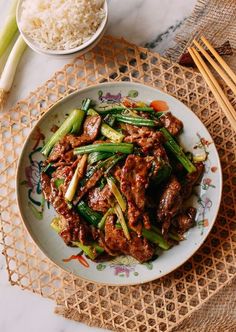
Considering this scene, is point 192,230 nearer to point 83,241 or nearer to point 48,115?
point 83,241

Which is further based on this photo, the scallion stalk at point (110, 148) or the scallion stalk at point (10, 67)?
the scallion stalk at point (10, 67)

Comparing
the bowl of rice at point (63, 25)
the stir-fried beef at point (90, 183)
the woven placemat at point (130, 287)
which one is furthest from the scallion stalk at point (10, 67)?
the stir-fried beef at point (90, 183)

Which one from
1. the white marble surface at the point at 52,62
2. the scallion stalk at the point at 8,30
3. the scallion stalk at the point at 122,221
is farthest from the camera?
the scallion stalk at the point at 8,30

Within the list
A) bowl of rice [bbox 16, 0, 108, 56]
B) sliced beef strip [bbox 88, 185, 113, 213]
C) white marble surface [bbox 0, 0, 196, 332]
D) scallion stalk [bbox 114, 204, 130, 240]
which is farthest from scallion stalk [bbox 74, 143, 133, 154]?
white marble surface [bbox 0, 0, 196, 332]

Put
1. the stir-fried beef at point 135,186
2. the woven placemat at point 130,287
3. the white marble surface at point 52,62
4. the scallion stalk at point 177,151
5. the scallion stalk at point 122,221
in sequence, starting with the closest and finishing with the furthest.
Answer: the stir-fried beef at point 135,186 < the scallion stalk at point 122,221 < the scallion stalk at point 177,151 < the woven placemat at point 130,287 < the white marble surface at point 52,62

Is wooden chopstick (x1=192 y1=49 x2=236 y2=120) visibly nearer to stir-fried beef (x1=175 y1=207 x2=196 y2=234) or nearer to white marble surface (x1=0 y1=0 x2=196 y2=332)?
white marble surface (x1=0 y1=0 x2=196 y2=332)

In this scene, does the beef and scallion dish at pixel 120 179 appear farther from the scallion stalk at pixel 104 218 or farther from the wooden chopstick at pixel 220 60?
the wooden chopstick at pixel 220 60

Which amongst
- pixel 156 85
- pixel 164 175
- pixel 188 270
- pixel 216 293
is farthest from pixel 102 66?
pixel 216 293
